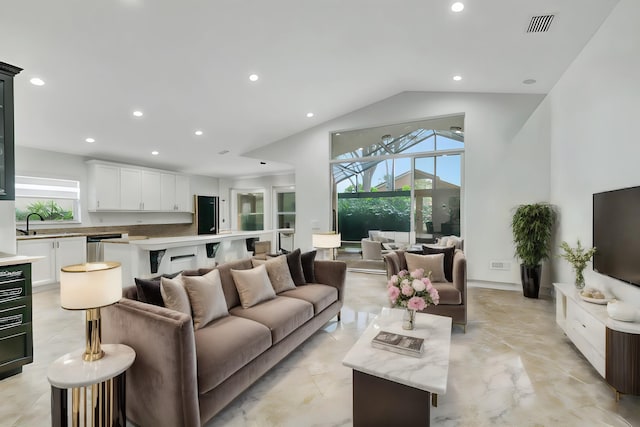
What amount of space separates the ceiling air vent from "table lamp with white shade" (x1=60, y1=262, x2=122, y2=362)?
14.2 ft

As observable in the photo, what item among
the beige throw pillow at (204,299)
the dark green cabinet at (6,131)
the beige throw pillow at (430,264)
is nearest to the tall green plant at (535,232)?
the beige throw pillow at (430,264)

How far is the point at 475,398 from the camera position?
221cm

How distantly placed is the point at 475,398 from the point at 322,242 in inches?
104

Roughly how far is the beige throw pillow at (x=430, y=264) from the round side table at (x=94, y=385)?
3.02m

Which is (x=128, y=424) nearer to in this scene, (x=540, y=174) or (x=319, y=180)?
(x=319, y=180)

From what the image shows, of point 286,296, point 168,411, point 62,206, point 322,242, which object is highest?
point 62,206

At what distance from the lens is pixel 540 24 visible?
128 inches

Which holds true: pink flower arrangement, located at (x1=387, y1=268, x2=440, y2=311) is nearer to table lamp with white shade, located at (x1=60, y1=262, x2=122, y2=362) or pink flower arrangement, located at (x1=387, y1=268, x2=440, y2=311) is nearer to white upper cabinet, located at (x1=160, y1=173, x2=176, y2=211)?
table lamp with white shade, located at (x1=60, y1=262, x2=122, y2=362)

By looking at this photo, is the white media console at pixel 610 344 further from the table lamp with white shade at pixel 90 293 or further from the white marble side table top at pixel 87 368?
the table lamp with white shade at pixel 90 293

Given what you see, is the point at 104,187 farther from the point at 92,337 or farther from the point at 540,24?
the point at 540,24

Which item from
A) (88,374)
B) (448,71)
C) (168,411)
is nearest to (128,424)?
(168,411)

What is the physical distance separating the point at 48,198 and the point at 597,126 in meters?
8.20

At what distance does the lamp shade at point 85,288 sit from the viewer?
1.64 metres

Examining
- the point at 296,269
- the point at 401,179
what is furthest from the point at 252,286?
the point at 401,179
